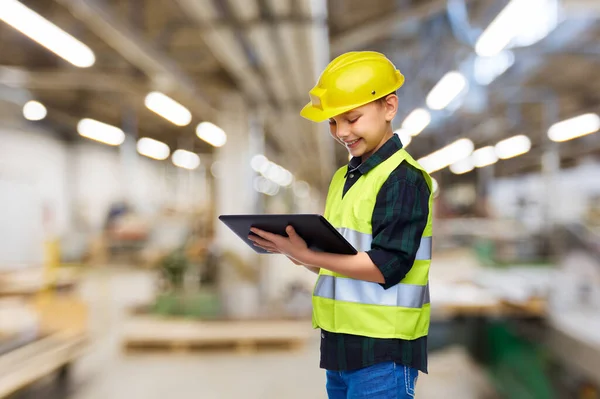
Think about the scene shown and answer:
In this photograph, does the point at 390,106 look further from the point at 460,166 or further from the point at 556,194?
the point at 556,194

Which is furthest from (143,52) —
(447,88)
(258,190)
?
(447,88)

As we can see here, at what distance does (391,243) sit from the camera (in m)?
0.72

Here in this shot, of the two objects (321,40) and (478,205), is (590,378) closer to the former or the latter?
(321,40)

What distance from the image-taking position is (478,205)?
825 centimetres

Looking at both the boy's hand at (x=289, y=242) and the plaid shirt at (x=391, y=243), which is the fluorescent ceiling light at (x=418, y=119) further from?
the boy's hand at (x=289, y=242)

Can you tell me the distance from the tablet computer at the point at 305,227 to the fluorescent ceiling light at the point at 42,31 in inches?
153

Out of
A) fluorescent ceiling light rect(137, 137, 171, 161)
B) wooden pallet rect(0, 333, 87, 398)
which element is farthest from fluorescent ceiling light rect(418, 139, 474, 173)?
fluorescent ceiling light rect(137, 137, 171, 161)

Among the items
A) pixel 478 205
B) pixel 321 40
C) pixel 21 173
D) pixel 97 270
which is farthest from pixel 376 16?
pixel 97 270

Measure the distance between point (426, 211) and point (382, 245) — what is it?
0.31 ft

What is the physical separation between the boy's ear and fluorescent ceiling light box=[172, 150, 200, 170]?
517 inches

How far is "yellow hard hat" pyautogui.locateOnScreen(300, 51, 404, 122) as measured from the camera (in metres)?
0.71

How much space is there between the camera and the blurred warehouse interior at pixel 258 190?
11.4 ft

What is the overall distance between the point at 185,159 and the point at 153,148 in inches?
49.8

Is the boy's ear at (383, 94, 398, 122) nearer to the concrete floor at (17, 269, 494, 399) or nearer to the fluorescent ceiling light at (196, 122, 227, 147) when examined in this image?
the concrete floor at (17, 269, 494, 399)
